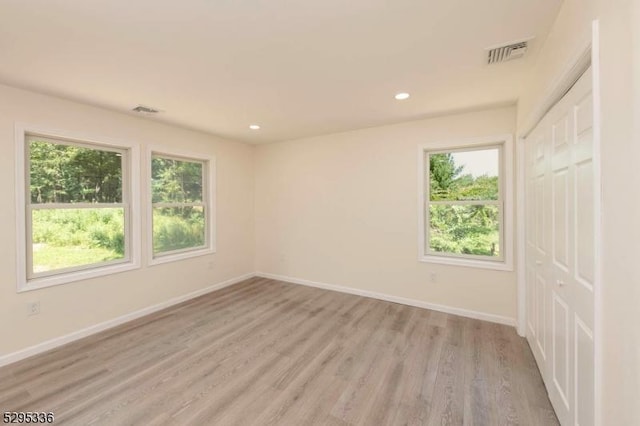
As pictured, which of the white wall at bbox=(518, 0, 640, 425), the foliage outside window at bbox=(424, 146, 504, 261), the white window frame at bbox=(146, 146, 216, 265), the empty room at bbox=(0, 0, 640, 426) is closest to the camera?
the white wall at bbox=(518, 0, 640, 425)

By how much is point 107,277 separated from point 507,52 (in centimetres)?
454

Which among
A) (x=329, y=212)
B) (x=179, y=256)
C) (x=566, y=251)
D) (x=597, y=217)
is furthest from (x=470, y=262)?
(x=179, y=256)

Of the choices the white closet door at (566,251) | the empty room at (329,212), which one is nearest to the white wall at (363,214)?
the empty room at (329,212)

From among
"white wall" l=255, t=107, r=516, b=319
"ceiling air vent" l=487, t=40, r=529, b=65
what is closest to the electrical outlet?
"white wall" l=255, t=107, r=516, b=319

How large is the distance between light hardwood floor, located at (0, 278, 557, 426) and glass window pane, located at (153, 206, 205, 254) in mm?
1053

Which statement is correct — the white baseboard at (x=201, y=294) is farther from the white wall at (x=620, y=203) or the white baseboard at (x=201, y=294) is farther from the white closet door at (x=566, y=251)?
the white wall at (x=620, y=203)

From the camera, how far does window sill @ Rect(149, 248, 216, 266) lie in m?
3.64

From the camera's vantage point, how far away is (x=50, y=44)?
1.85 meters

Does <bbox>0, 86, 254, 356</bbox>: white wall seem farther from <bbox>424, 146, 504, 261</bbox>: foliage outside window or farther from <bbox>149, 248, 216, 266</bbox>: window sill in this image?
<bbox>424, 146, 504, 261</bbox>: foliage outside window

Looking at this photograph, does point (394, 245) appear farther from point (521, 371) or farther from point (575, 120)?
point (575, 120)

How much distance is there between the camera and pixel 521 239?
2846 millimetres

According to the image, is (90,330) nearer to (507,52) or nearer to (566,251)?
(566,251)

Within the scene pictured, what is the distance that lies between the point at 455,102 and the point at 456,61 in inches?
37.8

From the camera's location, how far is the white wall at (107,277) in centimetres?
246
